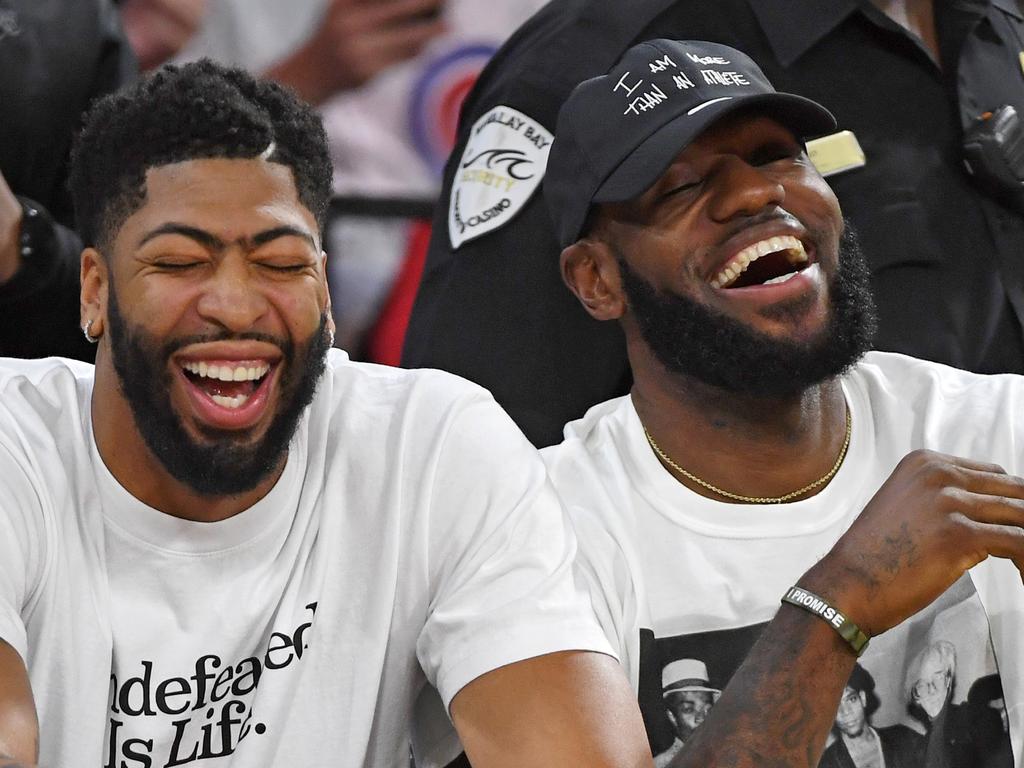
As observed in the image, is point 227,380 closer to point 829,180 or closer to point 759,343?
point 759,343

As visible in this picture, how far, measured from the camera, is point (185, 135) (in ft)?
4.83

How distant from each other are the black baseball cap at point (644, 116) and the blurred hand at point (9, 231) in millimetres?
636

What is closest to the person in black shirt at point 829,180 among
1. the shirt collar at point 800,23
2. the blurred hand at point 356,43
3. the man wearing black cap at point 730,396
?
the shirt collar at point 800,23

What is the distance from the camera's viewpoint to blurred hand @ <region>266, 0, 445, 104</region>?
2623mm

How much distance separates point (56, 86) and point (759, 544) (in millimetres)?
1131

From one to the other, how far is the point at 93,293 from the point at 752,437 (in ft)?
2.34

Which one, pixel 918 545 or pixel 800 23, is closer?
pixel 918 545

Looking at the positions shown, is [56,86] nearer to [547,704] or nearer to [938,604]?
[547,704]

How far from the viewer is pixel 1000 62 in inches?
85.7

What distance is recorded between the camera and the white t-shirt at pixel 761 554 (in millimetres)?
1586

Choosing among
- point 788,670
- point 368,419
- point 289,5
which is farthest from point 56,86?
point 788,670

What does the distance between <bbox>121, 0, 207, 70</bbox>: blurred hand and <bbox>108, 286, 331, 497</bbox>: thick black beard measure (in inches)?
46.9

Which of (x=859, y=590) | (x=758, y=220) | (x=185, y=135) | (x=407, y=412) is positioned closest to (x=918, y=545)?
(x=859, y=590)

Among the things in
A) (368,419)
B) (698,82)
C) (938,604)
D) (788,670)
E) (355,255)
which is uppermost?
(698,82)
